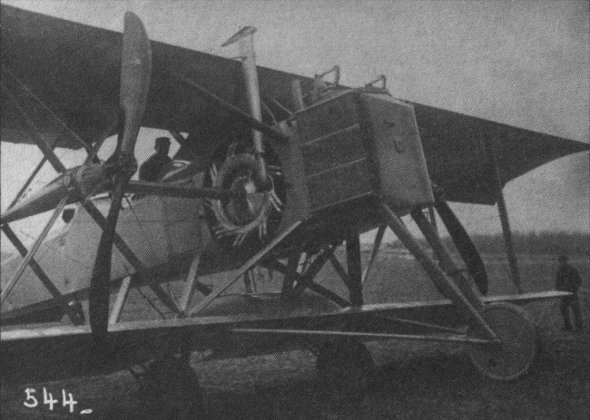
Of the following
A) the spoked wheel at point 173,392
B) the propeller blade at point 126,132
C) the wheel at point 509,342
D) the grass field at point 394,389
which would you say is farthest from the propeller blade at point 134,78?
the wheel at point 509,342

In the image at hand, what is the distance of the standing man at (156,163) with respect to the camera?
5.79m

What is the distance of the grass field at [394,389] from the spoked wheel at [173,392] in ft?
1.56

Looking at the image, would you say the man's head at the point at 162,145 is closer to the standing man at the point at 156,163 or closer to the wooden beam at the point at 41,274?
the standing man at the point at 156,163

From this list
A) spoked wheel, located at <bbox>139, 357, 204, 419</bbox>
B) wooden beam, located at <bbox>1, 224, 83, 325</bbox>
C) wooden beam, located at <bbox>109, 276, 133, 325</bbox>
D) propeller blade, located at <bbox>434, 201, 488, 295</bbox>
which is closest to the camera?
spoked wheel, located at <bbox>139, 357, 204, 419</bbox>

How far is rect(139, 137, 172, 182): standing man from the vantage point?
5785mm

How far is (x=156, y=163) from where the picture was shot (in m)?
5.79

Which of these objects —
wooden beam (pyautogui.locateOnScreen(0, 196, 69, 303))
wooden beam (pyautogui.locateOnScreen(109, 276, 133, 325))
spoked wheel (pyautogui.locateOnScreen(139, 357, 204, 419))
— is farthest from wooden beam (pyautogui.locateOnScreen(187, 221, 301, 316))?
wooden beam (pyautogui.locateOnScreen(0, 196, 69, 303))

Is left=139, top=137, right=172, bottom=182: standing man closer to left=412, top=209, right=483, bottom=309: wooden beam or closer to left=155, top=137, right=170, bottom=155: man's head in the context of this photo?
left=155, top=137, right=170, bottom=155: man's head

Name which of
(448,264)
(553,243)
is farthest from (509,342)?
(553,243)

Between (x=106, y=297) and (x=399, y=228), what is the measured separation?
236 centimetres

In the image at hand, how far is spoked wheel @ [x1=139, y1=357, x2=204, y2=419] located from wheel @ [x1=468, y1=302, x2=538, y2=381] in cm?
226

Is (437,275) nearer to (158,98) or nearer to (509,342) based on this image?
(509,342)

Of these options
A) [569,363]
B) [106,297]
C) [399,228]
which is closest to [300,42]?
[399,228]

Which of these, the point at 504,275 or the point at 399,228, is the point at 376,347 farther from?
the point at 504,275
